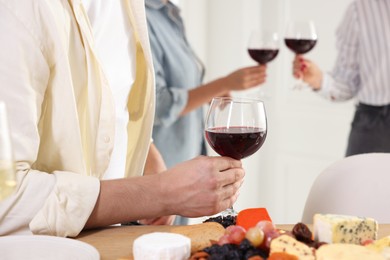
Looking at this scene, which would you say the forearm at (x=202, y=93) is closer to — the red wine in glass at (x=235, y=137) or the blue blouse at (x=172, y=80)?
the blue blouse at (x=172, y=80)

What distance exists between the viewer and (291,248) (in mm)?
1104

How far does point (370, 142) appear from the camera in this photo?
11.7ft

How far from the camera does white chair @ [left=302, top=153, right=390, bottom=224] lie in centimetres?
182

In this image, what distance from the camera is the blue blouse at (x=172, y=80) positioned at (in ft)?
10.4

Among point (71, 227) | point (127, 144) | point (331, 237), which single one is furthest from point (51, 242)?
point (127, 144)

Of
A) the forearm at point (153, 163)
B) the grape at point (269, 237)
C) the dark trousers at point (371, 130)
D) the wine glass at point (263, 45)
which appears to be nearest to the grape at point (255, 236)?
the grape at point (269, 237)

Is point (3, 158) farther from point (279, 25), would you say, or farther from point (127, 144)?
point (279, 25)

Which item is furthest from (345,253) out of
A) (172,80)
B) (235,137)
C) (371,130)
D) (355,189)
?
(371,130)

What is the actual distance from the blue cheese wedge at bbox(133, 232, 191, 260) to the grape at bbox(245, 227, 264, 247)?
0.10 meters

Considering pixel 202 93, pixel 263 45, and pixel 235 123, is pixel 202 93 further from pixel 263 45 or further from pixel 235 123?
pixel 235 123

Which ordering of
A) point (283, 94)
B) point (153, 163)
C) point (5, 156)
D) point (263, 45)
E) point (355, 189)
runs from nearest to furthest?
point (5, 156) < point (355, 189) < point (153, 163) < point (263, 45) < point (283, 94)

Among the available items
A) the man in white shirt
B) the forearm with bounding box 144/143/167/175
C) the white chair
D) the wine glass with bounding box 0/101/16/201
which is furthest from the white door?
the wine glass with bounding box 0/101/16/201

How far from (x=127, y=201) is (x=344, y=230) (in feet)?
1.51

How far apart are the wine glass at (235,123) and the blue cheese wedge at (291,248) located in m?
0.34
